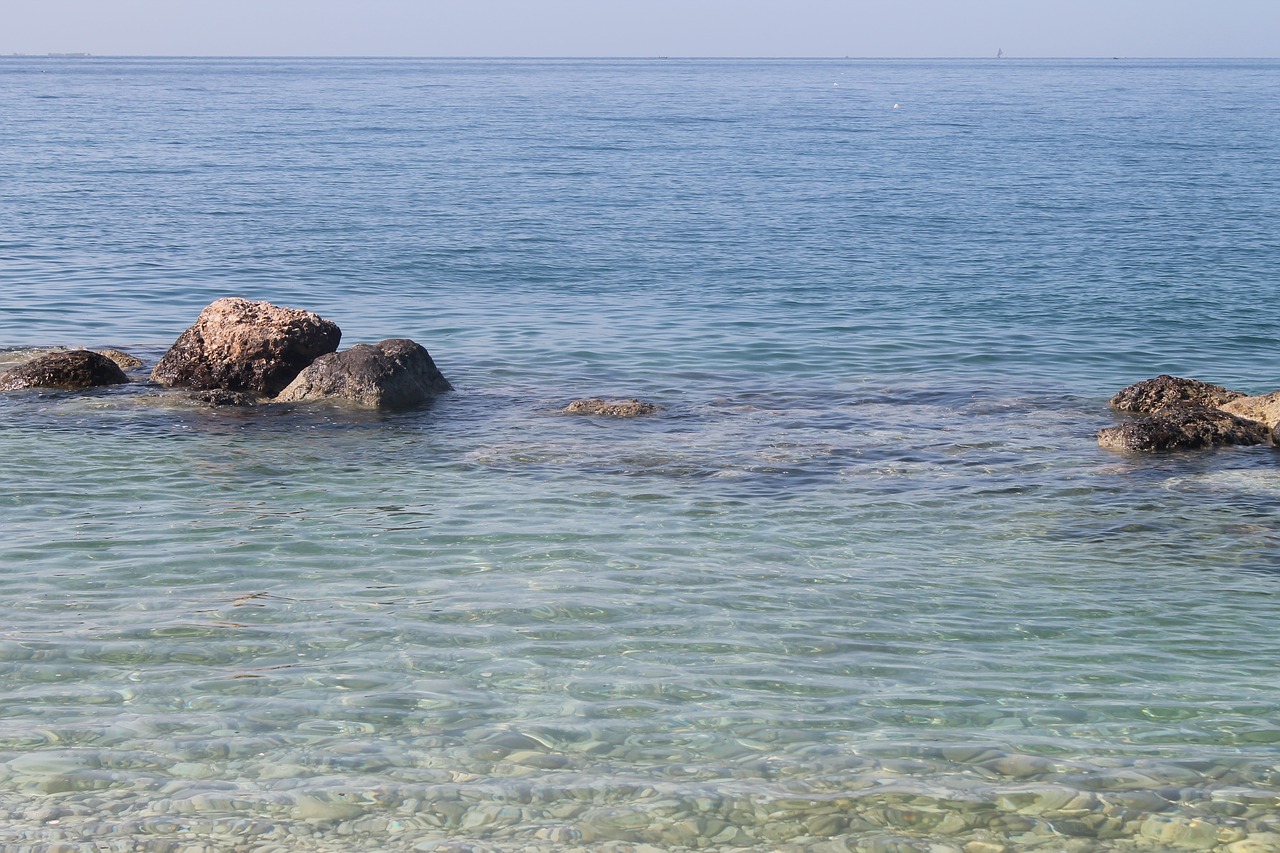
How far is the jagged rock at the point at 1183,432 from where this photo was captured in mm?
14703

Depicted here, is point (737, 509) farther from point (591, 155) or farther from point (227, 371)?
point (591, 155)

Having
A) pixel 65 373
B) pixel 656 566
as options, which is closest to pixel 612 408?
pixel 656 566

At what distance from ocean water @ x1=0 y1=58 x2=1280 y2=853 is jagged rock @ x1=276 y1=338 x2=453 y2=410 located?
530 mm

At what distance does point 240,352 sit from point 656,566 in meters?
8.81

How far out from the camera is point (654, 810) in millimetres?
6996

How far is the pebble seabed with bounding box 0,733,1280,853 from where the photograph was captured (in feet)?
21.9

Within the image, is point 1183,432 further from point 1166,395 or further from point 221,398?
point 221,398

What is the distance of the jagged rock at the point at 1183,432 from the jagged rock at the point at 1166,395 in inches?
44.9

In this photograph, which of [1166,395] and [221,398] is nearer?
[1166,395]

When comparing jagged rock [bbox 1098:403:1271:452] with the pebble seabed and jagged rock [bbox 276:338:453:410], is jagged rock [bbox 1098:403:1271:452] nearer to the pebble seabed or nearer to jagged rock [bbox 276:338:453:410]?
the pebble seabed

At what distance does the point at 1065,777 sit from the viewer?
24.0 feet

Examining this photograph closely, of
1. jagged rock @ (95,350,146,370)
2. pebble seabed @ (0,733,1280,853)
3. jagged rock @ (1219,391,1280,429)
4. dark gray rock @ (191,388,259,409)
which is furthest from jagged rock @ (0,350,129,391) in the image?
jagged rock @ (1219,391,1280,429)

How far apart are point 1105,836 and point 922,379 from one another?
1244cm

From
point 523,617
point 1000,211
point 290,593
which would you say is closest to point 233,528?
point 290,593
